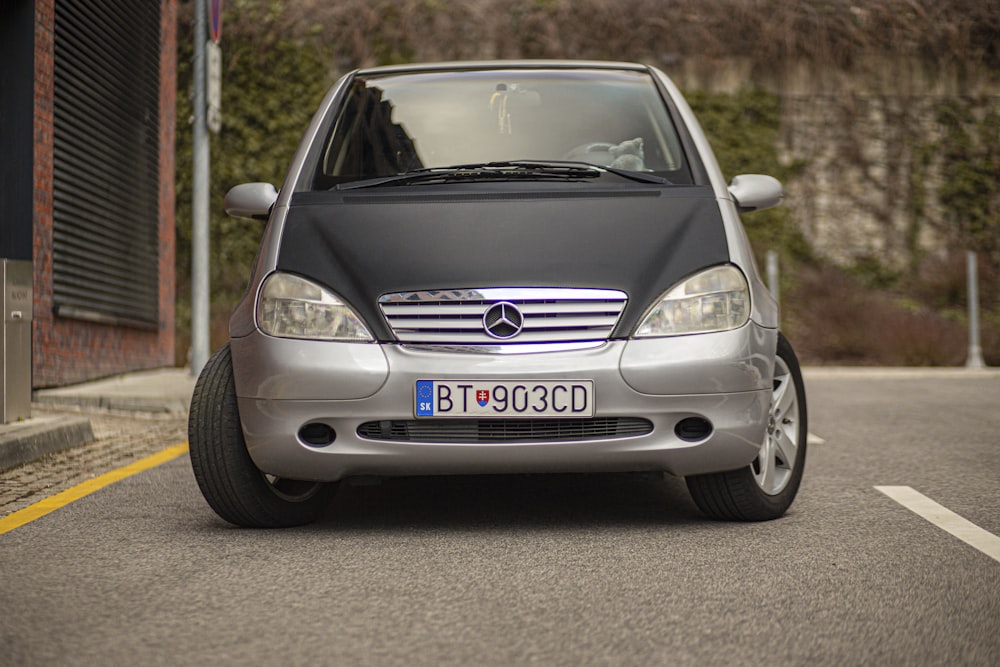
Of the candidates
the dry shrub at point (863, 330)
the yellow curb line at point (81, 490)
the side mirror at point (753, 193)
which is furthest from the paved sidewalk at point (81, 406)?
the dry shrub at point (863, 330)

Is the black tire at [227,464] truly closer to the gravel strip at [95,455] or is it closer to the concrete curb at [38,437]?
the gravel strip at [95,455]

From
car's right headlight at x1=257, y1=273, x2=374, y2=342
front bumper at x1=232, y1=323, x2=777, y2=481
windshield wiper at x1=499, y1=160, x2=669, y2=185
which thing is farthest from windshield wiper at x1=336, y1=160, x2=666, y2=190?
front bumper at x1=232, y1=323, x2=777, y2=481

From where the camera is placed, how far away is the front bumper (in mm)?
3900

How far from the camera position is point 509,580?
349 centimetres

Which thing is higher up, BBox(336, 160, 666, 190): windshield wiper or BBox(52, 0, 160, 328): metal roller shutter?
BBox(52, 0, 160, 328): metal roller shutter

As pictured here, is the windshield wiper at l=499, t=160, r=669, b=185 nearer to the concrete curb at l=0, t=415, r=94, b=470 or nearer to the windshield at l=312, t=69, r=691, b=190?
the windshield at l=312, t=69, r=691, b=190

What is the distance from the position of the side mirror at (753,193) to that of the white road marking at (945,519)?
1.22m

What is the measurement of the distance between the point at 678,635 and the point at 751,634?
168 mm

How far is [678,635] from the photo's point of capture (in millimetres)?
2936

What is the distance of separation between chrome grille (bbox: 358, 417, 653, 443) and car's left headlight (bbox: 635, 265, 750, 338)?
0.97 feet

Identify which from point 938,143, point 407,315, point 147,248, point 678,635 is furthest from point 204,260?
point 938,143

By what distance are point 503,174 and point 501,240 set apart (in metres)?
0.55

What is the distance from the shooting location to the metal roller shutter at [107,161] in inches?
385

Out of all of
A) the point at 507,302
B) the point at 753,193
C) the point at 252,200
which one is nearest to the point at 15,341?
the point at 252,200
